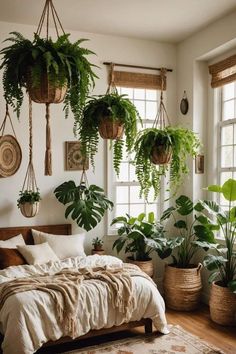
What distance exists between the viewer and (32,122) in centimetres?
457

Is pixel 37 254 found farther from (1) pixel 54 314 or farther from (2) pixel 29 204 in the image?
(1) pixel 54 314

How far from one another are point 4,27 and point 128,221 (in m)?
2.68

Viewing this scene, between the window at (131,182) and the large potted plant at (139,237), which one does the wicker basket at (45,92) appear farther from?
the window at (131,182)

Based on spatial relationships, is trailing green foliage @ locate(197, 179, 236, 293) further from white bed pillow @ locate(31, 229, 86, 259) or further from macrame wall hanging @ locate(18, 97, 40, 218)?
macrame wall hanging @ locate(18, 97, 40, 218)

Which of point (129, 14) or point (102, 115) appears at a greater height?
point (129, 14)

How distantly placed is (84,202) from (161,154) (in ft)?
4.44

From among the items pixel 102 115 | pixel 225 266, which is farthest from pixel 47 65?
pixel 225 266

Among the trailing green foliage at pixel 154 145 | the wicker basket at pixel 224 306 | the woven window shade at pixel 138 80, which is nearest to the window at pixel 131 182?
the woven window shade at pixel 138 80

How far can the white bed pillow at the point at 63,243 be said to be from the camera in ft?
14.0

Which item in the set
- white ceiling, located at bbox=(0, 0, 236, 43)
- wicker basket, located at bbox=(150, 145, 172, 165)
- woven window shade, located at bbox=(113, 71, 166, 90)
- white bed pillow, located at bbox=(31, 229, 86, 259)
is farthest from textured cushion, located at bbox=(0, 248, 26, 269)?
white ceiling, located at bbox=(0, 0, 236, 43)

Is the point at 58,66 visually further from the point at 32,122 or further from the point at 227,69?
the point at 227,69

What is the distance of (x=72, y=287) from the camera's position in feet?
10.8

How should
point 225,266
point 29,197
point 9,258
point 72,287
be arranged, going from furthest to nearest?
point 29,197 < point 225,266 < point 9,258 < point 72,287

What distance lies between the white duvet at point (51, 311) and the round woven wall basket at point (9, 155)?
1.16 meters
